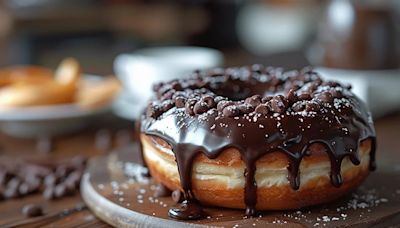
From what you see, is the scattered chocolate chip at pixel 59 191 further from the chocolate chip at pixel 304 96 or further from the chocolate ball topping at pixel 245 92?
the chocolate chip at pixel 304 96

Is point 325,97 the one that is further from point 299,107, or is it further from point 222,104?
point 222,104

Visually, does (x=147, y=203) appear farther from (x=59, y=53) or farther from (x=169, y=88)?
(x=59, y=53)

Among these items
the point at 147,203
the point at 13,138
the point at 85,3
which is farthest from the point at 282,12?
the point at 147,203

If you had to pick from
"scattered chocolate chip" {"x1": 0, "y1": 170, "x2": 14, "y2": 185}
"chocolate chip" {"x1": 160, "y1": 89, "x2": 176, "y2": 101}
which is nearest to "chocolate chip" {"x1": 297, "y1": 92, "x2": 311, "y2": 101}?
"chocolate chip" {"x1": 160, "y1": 89, "x2": 176, "y2": 101}

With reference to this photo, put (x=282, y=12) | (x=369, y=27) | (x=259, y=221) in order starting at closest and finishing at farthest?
(x=259, y=221)
(x=369, y=27)
(x=282, y=12)

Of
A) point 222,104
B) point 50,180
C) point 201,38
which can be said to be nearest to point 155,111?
point 222,104

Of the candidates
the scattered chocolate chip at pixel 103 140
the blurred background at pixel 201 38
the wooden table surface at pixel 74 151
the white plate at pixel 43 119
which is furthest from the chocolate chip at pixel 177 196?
the blurred background at pixel 201 38

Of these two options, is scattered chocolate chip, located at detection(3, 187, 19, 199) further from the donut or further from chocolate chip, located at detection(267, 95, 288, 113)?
chocolate chip, located at detection(267, 95, 288, 113)
